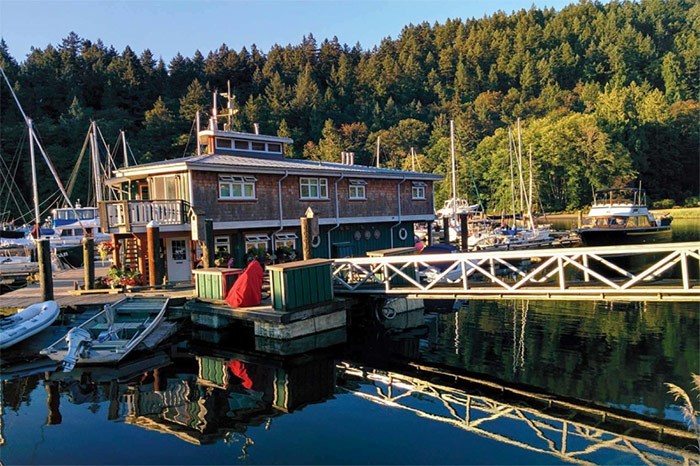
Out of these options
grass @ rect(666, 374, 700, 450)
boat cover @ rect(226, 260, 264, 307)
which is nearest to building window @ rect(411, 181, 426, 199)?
boat cover @ rect(226, 260, 264, 307)

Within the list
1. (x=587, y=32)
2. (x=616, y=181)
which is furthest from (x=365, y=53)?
(x=616, y=181)

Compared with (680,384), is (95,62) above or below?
above

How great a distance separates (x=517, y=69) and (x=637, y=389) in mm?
121489

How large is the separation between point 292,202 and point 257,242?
7.84 feet

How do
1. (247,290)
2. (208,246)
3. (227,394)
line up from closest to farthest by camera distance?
(227,394) → (247,290) → (208,246)

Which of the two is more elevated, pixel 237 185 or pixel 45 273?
pixel 237 185

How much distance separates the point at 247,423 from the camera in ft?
33.3

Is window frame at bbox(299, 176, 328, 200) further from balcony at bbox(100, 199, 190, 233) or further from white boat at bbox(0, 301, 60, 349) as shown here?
white boat at bbox(0, 301, 60, 349)

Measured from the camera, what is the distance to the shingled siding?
66.4 feet

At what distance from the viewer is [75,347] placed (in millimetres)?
13133

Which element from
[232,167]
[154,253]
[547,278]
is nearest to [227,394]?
[154,253]

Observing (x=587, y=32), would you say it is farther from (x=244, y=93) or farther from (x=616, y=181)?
(x=244, y=93)

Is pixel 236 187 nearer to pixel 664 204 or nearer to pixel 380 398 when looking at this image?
pixel 380 398

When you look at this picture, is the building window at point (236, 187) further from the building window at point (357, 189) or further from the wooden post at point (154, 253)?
the building window at point (357, 189)
